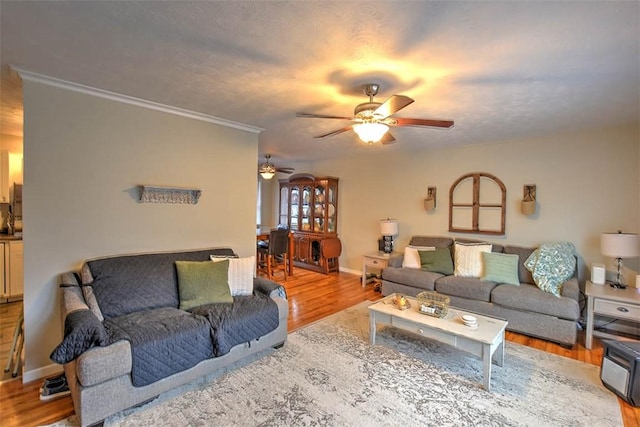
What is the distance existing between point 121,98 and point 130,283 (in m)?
1.68

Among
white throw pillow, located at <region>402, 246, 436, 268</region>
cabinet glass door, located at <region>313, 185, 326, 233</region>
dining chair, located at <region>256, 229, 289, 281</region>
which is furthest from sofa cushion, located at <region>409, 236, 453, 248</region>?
dining chair, located at <region>256, 229, 289, 281</region>

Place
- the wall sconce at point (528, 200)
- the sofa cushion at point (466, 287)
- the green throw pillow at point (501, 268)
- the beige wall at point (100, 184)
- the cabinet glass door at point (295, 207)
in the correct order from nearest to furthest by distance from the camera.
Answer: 1. the beige wall at point (100, 184)
2. the sofa cushion at point (466, 287)
3. the green throw pillow at point (501, 268)
4. the wall sconce at point (528, 200)
5. the cabinet glass door at point (295, 207)

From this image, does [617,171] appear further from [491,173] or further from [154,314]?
[154,314]

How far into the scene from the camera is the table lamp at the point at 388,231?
5.23m

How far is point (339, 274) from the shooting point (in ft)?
20.1

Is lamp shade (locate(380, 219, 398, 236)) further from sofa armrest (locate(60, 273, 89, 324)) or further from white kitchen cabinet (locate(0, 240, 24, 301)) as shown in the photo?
white kitchen cabinet (locate(0, 240, 24, 301))

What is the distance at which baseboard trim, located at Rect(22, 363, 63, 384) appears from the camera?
2.46 m

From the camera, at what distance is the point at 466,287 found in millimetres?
3795

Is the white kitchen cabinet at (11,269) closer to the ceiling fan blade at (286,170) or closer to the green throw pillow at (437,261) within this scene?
the ceiling fan blade at (286,170)

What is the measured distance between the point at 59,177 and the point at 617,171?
5.64 meters

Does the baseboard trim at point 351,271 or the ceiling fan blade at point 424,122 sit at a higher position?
the ceiling fan blade at point 424,122

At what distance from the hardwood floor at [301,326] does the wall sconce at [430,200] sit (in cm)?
162

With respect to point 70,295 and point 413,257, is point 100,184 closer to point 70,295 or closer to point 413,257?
point 70,295

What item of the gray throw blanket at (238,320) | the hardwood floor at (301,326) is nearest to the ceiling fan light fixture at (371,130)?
the gray throw blanket at (238,320)
